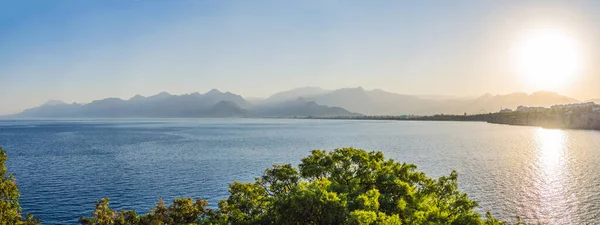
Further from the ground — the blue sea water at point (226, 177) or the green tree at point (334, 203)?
the green tree at point (334, 203)

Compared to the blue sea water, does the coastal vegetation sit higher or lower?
higher

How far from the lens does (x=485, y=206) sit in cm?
5338

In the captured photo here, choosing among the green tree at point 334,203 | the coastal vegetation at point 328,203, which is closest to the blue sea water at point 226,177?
the coastal vegetation at point 328,203

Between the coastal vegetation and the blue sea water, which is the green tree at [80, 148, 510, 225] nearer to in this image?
the coastal vegetation

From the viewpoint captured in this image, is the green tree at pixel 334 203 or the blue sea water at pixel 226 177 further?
the blue sea water at pixel 226 177

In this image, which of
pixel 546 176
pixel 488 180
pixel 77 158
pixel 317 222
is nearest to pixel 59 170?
pixel 77 158

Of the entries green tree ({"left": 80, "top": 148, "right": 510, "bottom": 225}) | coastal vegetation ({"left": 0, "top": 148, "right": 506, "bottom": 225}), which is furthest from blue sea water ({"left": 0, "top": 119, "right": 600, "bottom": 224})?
green tree ({"left": 80, "top": 148, "right": 510, "bottom": 225})

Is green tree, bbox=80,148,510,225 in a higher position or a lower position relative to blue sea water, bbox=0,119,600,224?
higher

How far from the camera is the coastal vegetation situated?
76.4ft

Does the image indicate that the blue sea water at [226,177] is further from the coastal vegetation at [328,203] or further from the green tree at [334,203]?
the green tree at [334,203]

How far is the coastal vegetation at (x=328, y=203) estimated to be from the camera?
76.4ft

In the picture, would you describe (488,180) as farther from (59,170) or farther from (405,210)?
(59,170)

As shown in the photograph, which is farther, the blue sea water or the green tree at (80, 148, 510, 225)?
the blue sea water

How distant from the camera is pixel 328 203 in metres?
23.1
